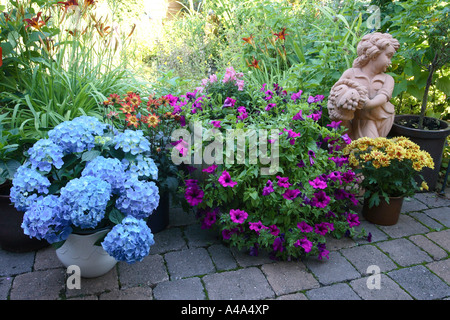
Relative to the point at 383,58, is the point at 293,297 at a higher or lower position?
lower

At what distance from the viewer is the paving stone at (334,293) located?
2035mm

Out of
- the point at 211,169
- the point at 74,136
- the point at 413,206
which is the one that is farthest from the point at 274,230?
the point at 413,206

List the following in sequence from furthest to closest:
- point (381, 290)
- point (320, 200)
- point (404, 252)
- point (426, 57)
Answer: point (426, 57), point (404, 252), point (320, 200), point (381, 290)

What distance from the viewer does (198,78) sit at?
390cm

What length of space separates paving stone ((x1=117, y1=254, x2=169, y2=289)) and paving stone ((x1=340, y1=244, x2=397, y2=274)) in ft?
3.76

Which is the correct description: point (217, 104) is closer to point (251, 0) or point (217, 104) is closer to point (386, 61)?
point (386, 61)

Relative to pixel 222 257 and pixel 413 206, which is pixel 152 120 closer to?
pixel 222 257

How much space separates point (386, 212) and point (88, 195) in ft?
6.75

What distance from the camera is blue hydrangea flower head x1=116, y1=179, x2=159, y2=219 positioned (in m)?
1.87

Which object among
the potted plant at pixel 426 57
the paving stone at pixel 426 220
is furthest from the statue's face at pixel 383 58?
the paving stone at pixel 426 220

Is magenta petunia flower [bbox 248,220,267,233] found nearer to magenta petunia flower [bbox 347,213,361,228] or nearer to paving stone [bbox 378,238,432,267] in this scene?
magenta petunia flower [bbox 347,213,361,228]

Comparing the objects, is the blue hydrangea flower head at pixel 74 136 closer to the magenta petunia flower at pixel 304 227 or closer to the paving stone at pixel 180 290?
the paving stone at pixel 180 290

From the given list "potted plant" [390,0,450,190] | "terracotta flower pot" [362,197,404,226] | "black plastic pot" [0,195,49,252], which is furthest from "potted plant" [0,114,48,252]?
"potted plant" [390,0,450,190]

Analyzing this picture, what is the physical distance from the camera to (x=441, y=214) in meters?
2.93
